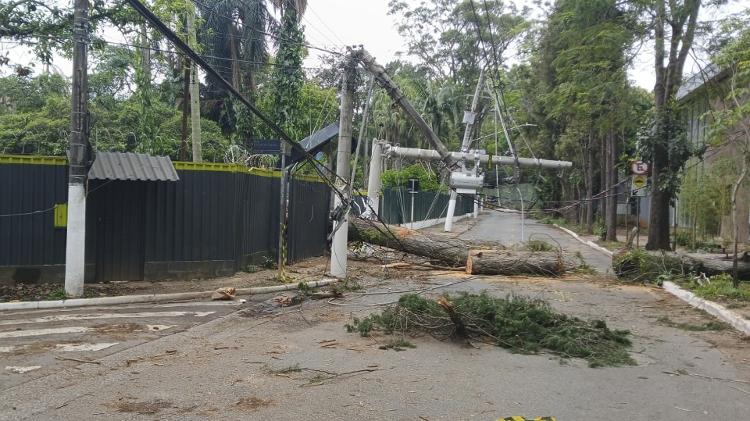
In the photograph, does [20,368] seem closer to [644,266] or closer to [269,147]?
[269,147]

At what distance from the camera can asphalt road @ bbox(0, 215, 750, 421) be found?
5562 mm

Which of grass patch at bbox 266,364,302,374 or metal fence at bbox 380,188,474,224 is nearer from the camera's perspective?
grass patch at bbox 266,364,302,374

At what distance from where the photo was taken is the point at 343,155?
561 inches

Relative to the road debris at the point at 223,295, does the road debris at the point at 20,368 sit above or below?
below

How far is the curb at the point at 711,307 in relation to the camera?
9.37 meters

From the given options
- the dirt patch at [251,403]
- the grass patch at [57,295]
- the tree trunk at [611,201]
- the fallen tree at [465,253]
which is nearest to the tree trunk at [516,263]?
the fallen tree at [465,253]

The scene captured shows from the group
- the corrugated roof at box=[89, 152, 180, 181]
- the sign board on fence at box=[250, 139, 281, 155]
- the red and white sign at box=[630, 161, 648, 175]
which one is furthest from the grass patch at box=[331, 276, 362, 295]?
the red and white sign at box=[630, 161, 648, 175]

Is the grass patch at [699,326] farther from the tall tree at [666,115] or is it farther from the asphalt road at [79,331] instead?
the tall tree at [666,115]

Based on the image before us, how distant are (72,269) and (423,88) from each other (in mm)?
39527

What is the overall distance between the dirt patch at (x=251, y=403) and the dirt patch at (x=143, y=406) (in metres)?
0.60

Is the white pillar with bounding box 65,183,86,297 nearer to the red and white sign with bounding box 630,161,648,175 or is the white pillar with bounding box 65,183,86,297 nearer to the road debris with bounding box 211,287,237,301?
the road debris with bounding box 211,287,237,301

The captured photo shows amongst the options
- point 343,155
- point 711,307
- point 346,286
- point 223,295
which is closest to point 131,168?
point 223,295

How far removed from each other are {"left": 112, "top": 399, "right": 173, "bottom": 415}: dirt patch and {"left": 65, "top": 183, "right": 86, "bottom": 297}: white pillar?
602 centimetres

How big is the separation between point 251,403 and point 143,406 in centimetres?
92
